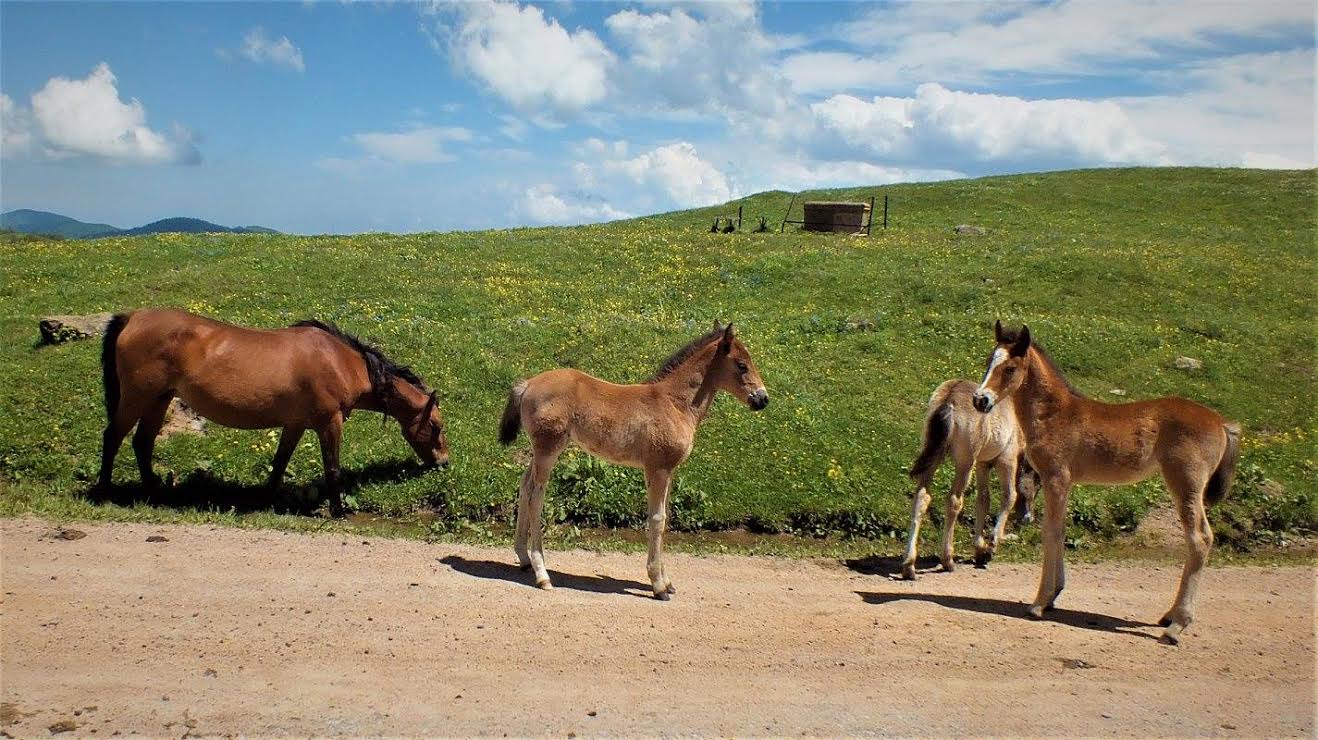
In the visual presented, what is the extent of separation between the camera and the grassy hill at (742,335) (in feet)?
44.2

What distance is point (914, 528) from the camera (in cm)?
1141

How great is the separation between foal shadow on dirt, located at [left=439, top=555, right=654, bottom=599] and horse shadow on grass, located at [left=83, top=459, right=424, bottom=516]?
3.43 meters

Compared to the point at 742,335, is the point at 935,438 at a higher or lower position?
lower

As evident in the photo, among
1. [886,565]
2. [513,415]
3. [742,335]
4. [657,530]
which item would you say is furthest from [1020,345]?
[742,335]

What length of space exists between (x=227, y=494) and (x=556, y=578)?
5986 mm

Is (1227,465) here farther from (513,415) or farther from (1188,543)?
(513,415)

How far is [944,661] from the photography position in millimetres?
8305

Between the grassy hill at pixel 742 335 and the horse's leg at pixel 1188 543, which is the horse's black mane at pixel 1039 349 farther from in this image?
the grassy hill at pixel 742 335

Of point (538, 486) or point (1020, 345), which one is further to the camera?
point (538, 486)

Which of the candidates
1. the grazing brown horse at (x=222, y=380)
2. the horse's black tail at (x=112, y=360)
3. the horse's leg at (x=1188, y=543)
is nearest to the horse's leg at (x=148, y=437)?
the grazing brown horse at (x=222, y=380)

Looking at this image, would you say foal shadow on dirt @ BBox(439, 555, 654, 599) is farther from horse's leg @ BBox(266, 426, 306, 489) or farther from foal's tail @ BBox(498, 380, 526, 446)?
horse's leg @ BBox(266, 426, 306, 489)

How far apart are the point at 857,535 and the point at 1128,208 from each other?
44806 mm

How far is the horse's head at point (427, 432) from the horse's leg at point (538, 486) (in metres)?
4.09

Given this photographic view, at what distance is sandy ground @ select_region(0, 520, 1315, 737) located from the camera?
6840mm
